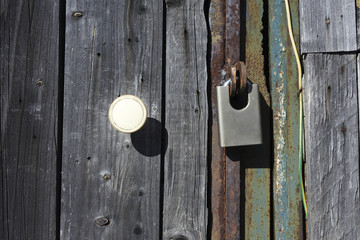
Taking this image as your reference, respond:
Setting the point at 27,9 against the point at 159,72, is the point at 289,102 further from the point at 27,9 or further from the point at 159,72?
the point at 27,9

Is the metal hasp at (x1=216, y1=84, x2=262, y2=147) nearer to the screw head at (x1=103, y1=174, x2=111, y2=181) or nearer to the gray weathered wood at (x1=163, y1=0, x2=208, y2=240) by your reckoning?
the gray weathered wood at (x1=163, y1=0, x2=208, y2=240)

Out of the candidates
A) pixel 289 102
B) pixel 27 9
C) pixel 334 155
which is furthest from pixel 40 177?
pixel 334 155

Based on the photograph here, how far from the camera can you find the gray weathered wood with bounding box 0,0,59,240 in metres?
1.38

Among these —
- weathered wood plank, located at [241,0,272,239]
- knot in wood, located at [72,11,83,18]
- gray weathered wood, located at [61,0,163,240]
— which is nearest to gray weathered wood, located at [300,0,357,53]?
weathered wood plank, located at [241,0,272,239]

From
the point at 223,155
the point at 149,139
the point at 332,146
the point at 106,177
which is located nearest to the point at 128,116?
the point at 149,139

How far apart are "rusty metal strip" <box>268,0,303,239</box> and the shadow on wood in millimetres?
430

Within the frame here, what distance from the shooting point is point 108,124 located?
1.41m

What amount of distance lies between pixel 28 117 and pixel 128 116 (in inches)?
16.3

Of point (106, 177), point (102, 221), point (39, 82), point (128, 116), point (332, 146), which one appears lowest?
point (102, 221)

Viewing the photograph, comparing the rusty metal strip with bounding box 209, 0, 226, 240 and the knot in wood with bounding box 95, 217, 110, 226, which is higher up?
the rusty metal strip with bounding box 209, 0, 226, 240

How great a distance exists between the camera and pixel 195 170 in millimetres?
1395

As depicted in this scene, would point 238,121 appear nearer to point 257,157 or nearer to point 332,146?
point 257,157

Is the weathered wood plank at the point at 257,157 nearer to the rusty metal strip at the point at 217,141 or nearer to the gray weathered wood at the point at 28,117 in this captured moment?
the rusty metal strip at the point at 217,141

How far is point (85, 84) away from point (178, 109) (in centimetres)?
35
